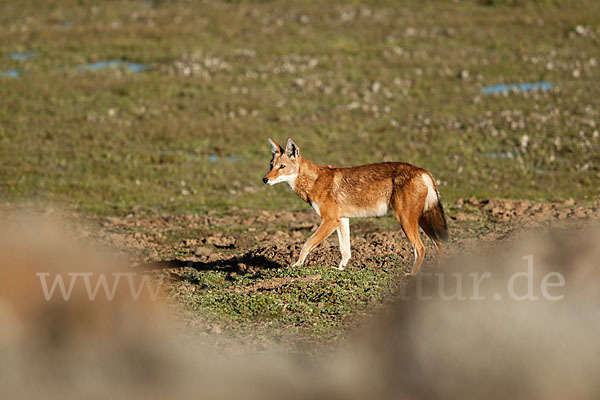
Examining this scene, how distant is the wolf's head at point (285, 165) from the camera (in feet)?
42.7

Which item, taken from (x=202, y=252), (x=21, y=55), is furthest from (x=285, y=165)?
(x=21, y=55)

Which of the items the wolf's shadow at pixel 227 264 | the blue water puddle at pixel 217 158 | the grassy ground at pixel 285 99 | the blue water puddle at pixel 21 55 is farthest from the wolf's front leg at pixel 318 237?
the blue water puddle at pixel 21 55

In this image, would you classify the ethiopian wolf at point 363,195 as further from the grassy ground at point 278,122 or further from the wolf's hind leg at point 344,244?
the grassy ground at point 278,122

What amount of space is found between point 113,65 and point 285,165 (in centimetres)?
2577

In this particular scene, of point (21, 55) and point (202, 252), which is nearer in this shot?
point (202, 252)

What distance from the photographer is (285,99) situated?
30812 mm

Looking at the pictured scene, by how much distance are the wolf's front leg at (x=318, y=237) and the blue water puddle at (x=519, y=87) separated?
66.3ft

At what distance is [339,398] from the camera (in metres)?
8.84

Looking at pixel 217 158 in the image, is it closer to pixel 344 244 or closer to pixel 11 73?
pixel 344 244

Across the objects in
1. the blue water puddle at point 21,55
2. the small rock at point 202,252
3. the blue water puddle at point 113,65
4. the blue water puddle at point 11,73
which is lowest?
the small rock at point 202,252

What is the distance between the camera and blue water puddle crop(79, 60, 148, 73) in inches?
1416

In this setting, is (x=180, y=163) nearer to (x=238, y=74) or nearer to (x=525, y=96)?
(x=238, y=74)

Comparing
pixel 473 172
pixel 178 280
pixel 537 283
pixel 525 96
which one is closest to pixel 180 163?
pixel 473 172

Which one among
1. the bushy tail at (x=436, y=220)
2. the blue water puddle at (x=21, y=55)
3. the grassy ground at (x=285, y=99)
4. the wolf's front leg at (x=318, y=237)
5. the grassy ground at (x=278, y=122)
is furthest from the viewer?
the blue water puddle at (x=21, y=55)
